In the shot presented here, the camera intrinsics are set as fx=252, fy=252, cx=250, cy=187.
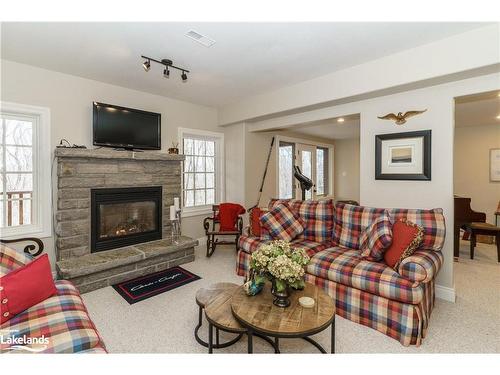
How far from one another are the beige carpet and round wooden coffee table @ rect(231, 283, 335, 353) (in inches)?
15.0

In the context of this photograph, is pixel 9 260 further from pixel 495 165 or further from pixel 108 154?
pixel 495 165

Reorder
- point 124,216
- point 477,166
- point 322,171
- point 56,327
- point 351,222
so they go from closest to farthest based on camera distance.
Answer: point 56,327
point 351,222
point 124,216
point 477,166
point 322,171

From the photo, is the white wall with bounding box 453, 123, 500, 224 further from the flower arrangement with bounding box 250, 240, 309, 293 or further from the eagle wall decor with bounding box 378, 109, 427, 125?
the flower arrangement with bounding box 250, 240, 309, 293

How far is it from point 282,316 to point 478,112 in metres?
5.33

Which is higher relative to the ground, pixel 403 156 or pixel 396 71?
pixel 396 71

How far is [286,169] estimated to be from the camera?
6078mm

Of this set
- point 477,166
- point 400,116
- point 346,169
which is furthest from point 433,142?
point 346,169

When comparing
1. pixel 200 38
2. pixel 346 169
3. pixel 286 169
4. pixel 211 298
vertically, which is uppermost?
pixel 200 38

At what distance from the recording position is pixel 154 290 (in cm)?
294

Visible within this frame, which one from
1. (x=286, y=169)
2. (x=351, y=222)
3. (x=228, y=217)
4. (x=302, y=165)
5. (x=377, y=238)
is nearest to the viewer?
(x=377, y=238)

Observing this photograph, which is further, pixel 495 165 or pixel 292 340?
pixel 495 165

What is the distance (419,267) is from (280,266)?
1.17 metres
